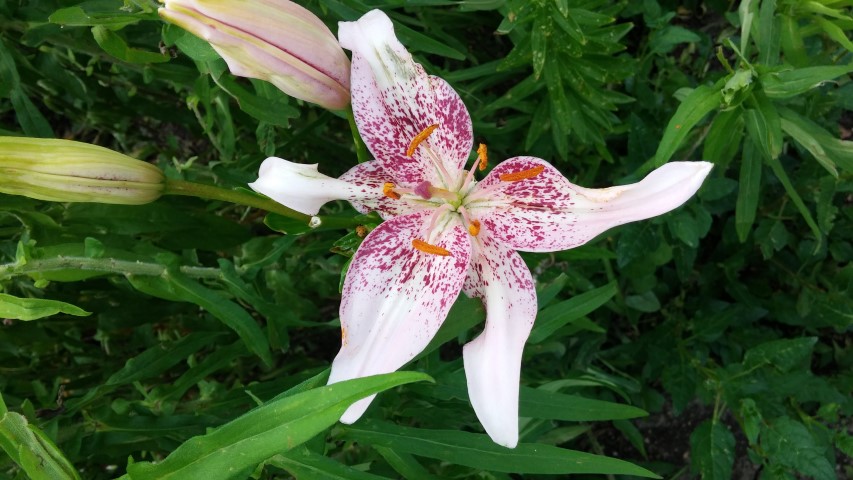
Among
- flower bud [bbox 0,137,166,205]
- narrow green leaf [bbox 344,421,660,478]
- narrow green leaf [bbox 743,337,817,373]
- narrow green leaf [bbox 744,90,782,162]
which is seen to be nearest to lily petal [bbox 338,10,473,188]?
flower bud [bbox 0,137,166,205]

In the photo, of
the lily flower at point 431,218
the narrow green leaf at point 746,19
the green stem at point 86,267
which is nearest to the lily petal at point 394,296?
the lily flower at point 431,218

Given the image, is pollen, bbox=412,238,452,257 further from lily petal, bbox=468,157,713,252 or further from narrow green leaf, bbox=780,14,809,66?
narrow green leaf, bbox=780,14,809,66

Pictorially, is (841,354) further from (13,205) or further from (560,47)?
(13,205)

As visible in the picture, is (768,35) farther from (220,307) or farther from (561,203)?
(220,307)

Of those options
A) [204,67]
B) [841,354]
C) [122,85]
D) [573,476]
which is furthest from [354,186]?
[841,354]

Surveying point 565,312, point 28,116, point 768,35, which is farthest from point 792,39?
point 28,116
